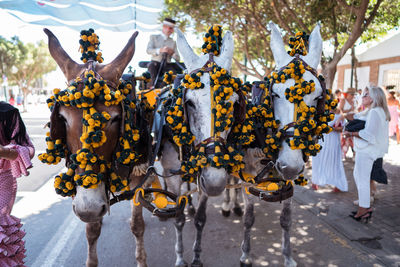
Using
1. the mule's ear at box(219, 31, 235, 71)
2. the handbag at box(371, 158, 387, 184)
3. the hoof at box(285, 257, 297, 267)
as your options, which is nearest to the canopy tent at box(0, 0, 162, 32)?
the mule's ear at box(219, 31, 235, 71)

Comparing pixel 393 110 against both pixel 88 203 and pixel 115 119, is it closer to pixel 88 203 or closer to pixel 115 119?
pixel 115 119

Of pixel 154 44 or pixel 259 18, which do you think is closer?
pixel 154 44

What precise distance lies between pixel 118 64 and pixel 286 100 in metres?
1.63

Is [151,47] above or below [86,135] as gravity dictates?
above

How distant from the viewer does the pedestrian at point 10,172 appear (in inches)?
99.9

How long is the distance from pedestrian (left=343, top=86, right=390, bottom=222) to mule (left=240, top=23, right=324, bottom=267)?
77.8 inches

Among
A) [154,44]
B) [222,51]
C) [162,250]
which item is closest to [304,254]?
[162,250]

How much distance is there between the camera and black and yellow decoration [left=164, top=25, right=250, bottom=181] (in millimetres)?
2168

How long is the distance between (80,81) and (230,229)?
357 cm

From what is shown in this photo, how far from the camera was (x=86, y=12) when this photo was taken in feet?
21.7

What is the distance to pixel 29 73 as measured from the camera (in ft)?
128

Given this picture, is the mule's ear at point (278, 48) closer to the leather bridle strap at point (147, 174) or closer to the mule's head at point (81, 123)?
the leather bridle strap at point (147, 174)

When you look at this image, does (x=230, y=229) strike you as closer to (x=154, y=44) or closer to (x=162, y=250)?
(x=162, y=250)

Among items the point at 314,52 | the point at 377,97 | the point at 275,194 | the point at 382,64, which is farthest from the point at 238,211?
the point at 382,64
